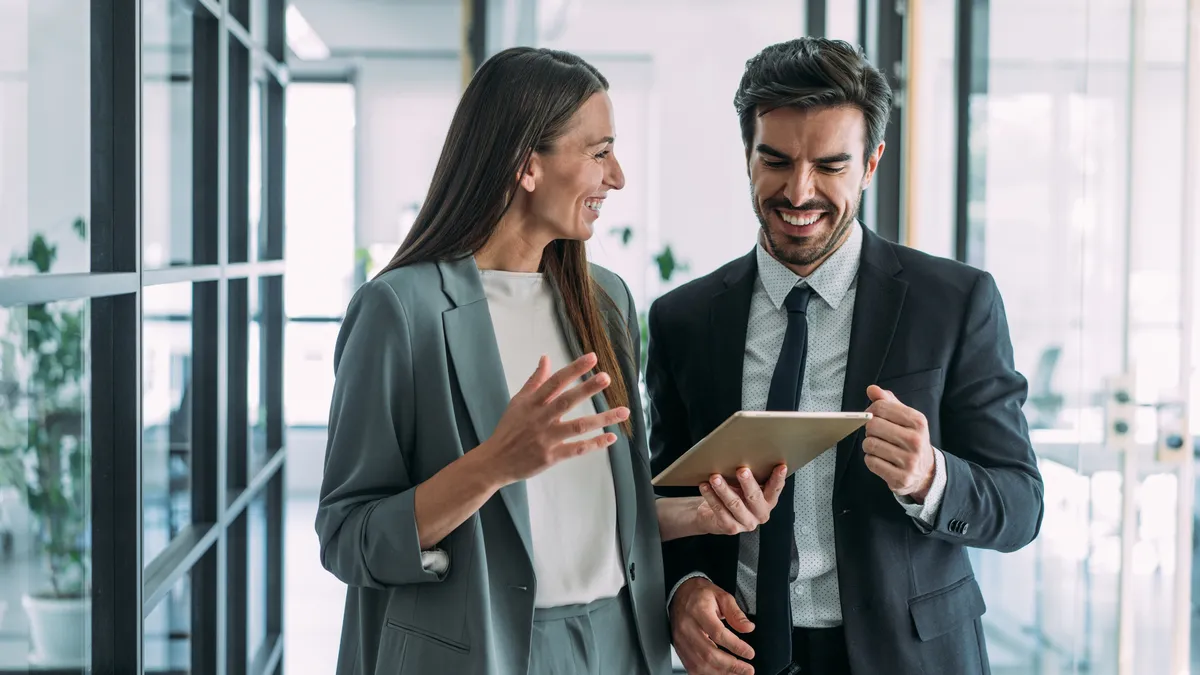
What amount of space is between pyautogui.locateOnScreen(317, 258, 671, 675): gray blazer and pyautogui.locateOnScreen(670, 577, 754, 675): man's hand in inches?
11.3

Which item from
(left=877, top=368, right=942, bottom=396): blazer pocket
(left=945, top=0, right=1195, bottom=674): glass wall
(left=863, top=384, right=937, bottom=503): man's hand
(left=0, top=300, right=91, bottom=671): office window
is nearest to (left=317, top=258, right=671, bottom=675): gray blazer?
(left=0, top=300, right=91, bottom=671): office window

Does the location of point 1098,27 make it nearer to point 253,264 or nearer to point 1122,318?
point 1122,318

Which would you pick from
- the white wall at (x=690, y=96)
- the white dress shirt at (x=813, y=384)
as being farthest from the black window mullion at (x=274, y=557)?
the white dress shirt at (x=813, y=384)

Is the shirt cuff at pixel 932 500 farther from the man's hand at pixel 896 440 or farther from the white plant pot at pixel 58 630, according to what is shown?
the white plant pot at pixel 58 630

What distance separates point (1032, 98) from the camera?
117 inches

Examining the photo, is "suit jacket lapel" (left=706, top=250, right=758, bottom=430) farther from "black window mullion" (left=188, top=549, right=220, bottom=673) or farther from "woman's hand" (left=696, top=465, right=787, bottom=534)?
"black window mullion" (left=188, top=549, right=220, bottom=673)

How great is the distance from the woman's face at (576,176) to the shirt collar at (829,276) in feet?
1.04

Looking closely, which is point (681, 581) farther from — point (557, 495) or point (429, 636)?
point (429, 636)

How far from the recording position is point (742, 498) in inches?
56.4

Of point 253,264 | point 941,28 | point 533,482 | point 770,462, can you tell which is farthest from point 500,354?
point 941,28

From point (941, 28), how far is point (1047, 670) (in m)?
1.94

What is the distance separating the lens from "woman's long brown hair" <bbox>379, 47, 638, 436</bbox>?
144cm

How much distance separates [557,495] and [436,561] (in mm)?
204

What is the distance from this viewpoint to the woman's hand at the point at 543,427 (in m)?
1.16
